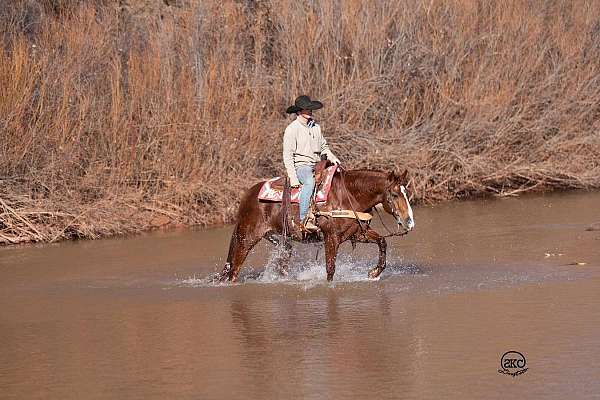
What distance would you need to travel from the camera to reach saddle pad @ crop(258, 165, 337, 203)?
1281 centimetres

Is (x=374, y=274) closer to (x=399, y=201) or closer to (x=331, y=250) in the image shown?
(x=331, y=250)

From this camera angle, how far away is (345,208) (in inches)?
503

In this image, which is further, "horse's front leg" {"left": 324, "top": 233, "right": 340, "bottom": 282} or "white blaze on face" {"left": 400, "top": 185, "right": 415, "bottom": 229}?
"horse's front leg" {"left": 324, "top": 233, "right": 340, "bottom": 282}

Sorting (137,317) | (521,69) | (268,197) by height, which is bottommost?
(137,317)

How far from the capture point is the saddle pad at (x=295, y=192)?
1281 centimetres

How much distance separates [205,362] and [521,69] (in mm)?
14504

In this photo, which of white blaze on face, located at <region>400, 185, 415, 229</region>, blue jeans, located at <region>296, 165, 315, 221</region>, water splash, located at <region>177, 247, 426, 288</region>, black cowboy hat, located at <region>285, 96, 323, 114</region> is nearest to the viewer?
white blaze on face, located at <region>400, 185, 415, 229</region>

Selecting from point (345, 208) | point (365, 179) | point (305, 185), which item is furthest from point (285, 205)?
point (365, 179)

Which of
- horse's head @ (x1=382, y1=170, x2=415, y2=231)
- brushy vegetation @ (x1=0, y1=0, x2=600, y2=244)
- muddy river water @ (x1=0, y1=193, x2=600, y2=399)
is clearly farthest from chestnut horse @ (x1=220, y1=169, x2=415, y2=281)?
brushy vegetation @ (x1=0, y1=0, x2=600, y2=244)

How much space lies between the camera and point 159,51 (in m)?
20.6

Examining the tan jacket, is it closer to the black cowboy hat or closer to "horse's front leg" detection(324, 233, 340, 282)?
the black cowboy hat

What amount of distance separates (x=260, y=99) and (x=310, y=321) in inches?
394

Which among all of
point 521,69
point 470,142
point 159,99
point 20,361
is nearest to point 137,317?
point 20,361

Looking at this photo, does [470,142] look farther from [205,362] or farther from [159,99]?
[205,362]
